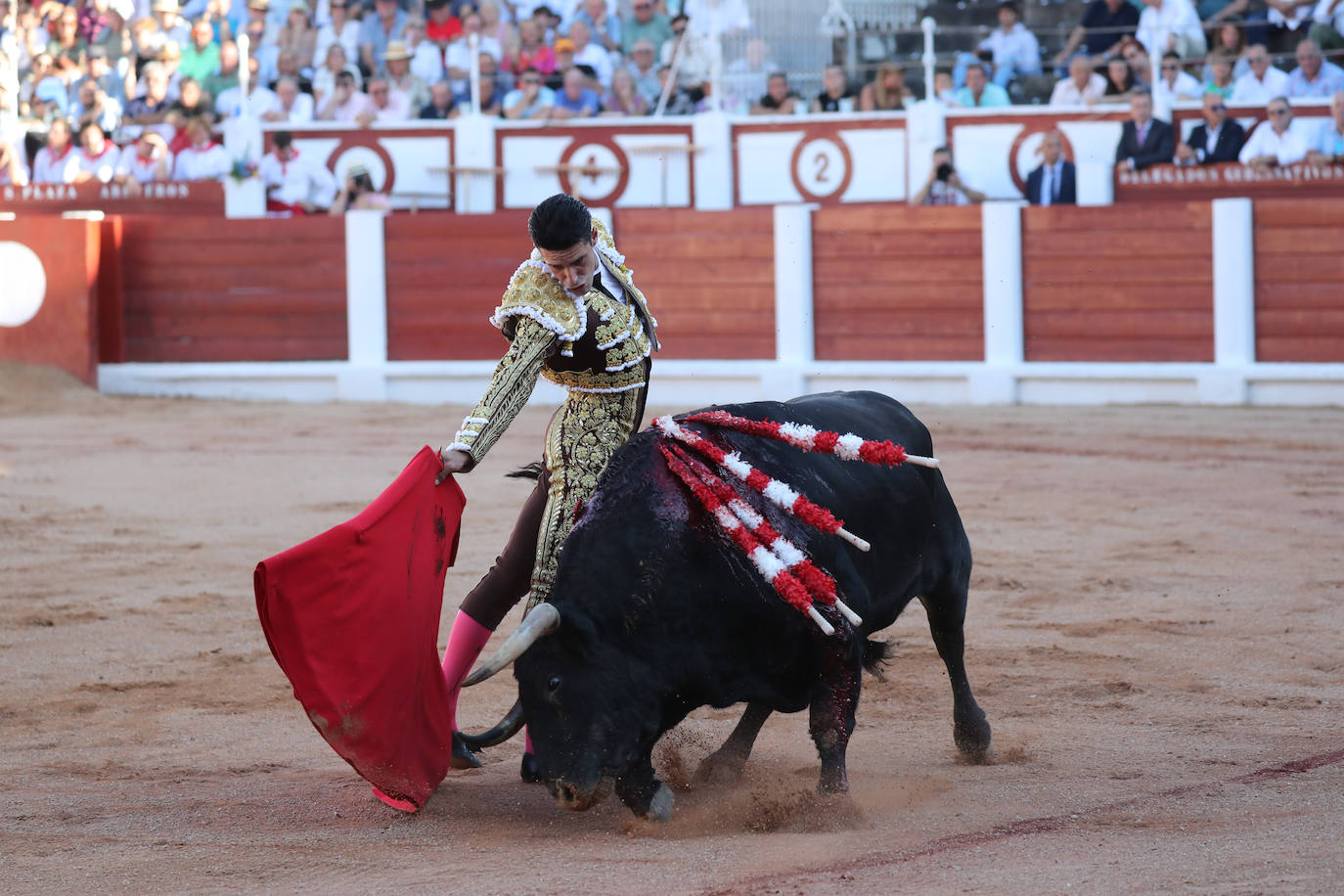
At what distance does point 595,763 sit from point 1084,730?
1132 millimetres

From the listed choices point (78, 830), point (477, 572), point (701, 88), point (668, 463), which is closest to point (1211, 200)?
point (701, 88)

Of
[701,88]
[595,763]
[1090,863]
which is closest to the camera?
[1090,863]

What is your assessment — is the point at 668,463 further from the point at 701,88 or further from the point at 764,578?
the point at 701,88

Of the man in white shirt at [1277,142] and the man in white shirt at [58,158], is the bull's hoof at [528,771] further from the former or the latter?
the man in white shirt at [58,158]

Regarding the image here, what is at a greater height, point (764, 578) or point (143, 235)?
point (143, 235)

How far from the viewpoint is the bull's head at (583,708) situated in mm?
2609

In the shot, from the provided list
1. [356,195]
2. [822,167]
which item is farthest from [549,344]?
[822,167]

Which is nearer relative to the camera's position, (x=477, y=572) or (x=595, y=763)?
(x=595, y=763)

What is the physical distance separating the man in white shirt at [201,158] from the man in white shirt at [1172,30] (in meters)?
5.82

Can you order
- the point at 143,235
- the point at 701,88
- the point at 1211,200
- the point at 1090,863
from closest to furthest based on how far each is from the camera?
1. the point at 1090,863
2. the point at 1211,200
3. the point at 143,235
4. the point at 701,88

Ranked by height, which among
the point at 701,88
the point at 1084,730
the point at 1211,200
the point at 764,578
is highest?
the point at 701,88

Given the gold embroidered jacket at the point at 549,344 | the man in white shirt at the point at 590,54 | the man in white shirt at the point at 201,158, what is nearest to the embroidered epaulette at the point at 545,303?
the gold embroidered jacket at the point at 549,344

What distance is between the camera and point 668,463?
2740 millimetres

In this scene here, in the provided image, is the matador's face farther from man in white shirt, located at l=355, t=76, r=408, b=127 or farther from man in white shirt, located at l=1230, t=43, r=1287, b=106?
man in white shirt, located at l=355, t=76, r=408, b=127
